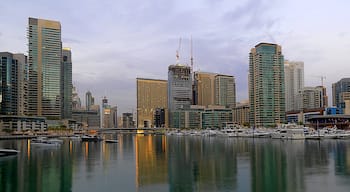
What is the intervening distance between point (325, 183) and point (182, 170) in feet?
52.7

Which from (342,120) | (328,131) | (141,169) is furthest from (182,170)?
(342,120)

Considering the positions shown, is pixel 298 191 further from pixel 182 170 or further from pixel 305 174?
pixel 182 170

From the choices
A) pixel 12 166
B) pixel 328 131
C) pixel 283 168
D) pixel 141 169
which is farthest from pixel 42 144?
pixel 328 131

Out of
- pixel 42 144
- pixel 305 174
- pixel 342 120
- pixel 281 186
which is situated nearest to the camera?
pixel 281 186

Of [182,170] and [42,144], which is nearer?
[182,170]

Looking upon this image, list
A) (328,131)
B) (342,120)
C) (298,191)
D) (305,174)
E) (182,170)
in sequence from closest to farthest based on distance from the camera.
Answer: (298,191)
(305,174)
(182,170)
(328,131)
(342,120)

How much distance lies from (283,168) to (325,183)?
→ 1030 centimetres

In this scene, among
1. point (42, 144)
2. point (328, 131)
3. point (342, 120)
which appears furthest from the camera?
point (342, 120)

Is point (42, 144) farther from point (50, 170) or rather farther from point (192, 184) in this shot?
point (192, 184)

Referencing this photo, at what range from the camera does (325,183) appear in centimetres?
3262

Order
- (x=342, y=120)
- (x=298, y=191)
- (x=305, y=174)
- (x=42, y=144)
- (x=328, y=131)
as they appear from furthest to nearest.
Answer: (x=342, y=120)
(x=328, y=131)
(x=42, y=144)
(x=305, y=174)
(x=298, y=191)

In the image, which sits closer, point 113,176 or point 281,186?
point 281,186

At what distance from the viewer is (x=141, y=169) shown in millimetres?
43969

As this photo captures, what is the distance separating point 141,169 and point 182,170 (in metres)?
5.56
